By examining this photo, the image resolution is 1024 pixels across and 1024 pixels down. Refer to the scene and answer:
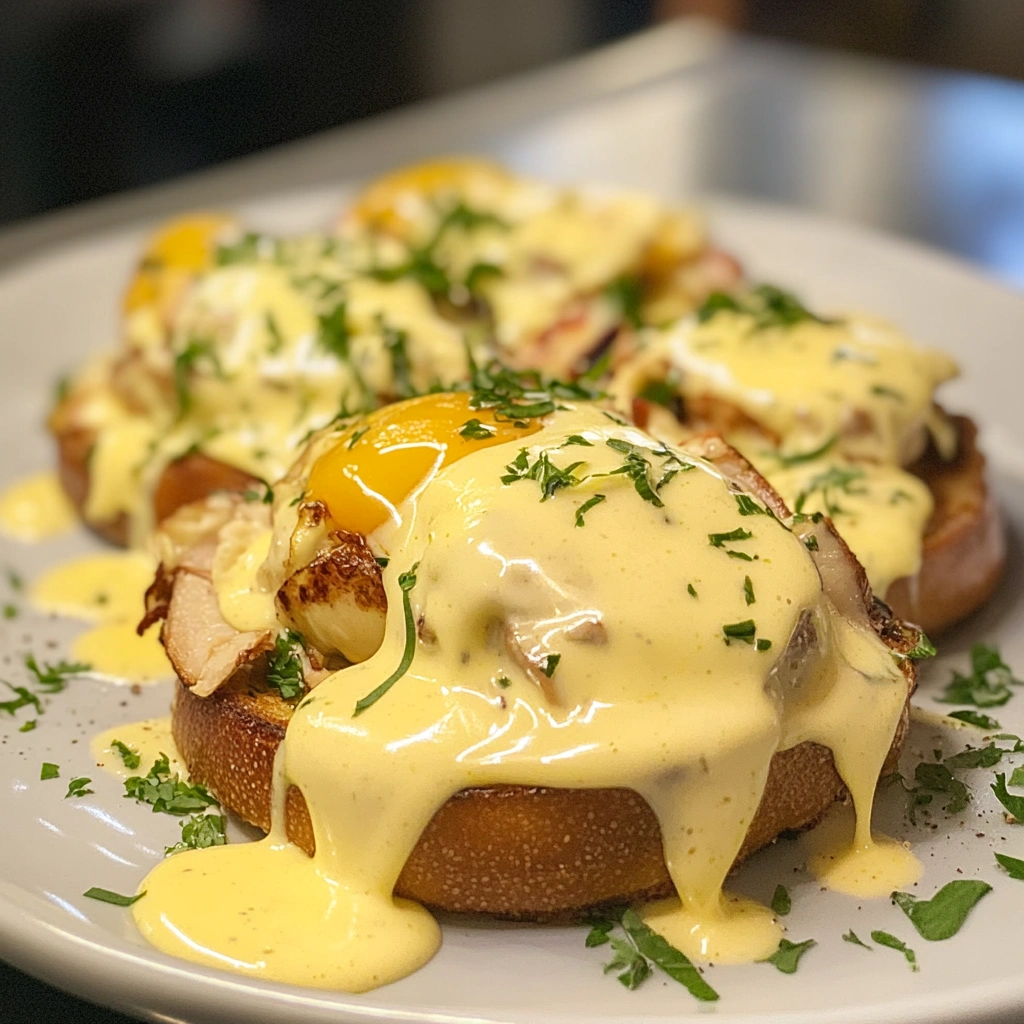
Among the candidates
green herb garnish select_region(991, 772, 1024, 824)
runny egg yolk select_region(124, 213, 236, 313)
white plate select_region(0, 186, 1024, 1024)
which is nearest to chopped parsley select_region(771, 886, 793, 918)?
white plate select_region(0, 186, 1024, 1024)

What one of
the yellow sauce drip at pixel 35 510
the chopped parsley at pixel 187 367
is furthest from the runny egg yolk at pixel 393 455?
the yellow sauce drip at pixel 35 510

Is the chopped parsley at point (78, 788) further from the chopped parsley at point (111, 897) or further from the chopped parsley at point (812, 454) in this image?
the chopped parsley at point (812, 454)

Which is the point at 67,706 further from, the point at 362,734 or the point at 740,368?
the point at 740,368

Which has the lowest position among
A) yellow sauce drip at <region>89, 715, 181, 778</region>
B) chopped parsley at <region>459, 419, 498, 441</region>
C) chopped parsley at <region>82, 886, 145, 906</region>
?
yellow sauce drip at <region>89, 715, 181, 778</region>

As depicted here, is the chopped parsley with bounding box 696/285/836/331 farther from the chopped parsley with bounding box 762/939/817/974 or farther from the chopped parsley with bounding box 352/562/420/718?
the chopped parsley with bounding box 762/939/817/974

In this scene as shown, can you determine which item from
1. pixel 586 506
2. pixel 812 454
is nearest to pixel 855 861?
pixel 586 506
